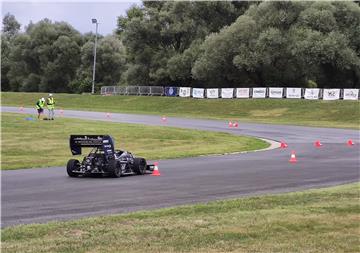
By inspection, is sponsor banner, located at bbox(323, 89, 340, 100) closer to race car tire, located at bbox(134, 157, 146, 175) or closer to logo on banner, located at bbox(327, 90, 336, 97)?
logo on banner, located at bbox(327, 90, 336, 97)

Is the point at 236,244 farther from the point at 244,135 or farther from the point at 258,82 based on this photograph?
the point at 258,82

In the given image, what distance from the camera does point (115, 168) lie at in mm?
17312

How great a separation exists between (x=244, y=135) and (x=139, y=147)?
868cm

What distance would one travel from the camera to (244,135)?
35.1 m

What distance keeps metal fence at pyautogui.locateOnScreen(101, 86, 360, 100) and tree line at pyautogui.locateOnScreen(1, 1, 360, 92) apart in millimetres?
2791

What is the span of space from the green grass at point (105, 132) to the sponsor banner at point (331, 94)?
1084 inches

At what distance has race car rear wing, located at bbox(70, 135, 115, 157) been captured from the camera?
685 inches

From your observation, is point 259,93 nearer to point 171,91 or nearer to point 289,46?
point 289,46

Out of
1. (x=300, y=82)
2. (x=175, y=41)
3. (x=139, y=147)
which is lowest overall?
(x=139, y=147)

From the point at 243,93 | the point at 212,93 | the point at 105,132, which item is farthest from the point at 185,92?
the point at 105,132

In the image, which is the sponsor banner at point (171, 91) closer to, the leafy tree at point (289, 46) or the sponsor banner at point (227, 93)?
the leafy tree at point (289, 46)

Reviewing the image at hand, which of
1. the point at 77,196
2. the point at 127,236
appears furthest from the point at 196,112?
the point at 127,236

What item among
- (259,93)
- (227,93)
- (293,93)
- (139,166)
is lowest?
(139,166)

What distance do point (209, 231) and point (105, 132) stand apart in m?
25.5
